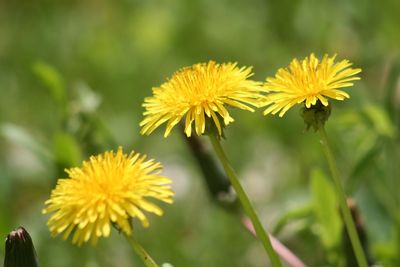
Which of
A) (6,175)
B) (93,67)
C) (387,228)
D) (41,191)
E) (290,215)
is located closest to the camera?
(290,215)

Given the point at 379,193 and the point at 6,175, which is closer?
the point at 379,193

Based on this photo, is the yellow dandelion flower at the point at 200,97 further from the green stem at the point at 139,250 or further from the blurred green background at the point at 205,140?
the blurred green background at the point at 205,140

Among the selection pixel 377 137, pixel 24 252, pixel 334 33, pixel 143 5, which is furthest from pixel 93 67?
pixel 24 252

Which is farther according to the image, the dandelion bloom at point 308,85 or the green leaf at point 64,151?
the green leaf at point 64,151

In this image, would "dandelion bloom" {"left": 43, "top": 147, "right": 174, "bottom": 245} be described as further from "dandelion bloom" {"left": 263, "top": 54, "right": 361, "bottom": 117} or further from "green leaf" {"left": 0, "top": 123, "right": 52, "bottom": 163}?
"green leaf" {"left": 0, "top": 123, "right": 52, "bottom": 163}

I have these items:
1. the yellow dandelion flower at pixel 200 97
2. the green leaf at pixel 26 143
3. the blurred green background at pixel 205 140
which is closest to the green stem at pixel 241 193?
the yellow dandelion flower at pixel 200 97

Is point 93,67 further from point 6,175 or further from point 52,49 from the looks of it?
point 6,175
